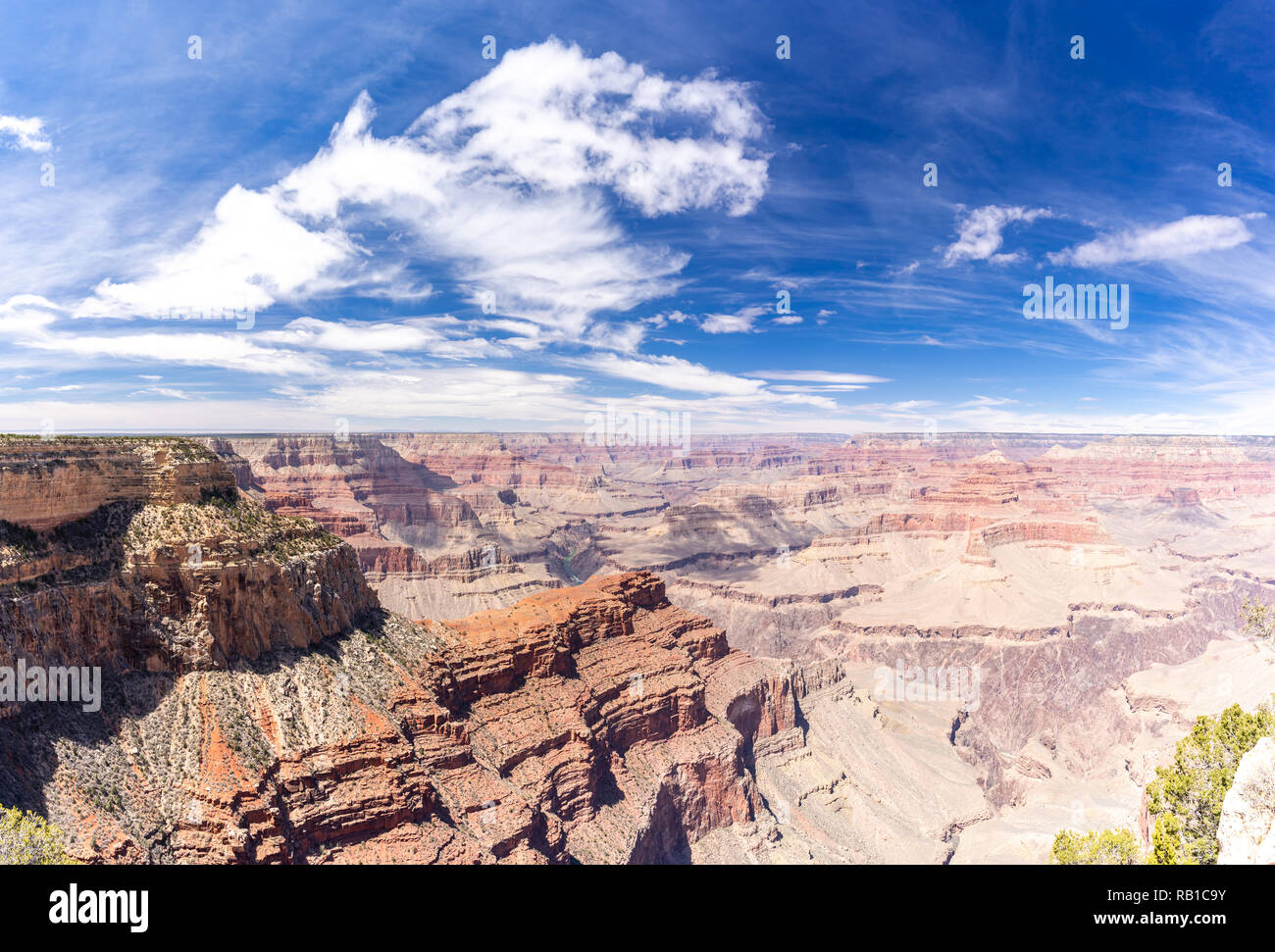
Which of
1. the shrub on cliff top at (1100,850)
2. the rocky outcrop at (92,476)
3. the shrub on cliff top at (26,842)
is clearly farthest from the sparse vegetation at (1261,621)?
the rocky outcrop at (92,476)

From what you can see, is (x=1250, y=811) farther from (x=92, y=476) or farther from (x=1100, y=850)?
(x=92, y=476)

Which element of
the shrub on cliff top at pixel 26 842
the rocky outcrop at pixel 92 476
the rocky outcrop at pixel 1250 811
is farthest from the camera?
the rocky outcrop at pixel 92 476

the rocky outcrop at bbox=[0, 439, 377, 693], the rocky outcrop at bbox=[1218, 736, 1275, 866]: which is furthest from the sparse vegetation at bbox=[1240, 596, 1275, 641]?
the rocky outcrop at bbox=[0, 439, 377, 693]

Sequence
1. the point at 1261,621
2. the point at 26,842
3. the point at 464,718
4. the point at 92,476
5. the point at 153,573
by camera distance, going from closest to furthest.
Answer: the point at 26,842
the point at 1261,621
the point at 153,573
the point at 92,476
the point at 464,718

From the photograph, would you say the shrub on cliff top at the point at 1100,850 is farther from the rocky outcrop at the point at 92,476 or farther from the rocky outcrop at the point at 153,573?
the rocky outcrop at the point at 92,476

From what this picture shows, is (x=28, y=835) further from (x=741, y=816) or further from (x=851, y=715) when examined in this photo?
(x=851, y=715)

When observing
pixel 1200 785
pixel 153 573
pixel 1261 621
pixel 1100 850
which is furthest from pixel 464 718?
pixel 1261 621
